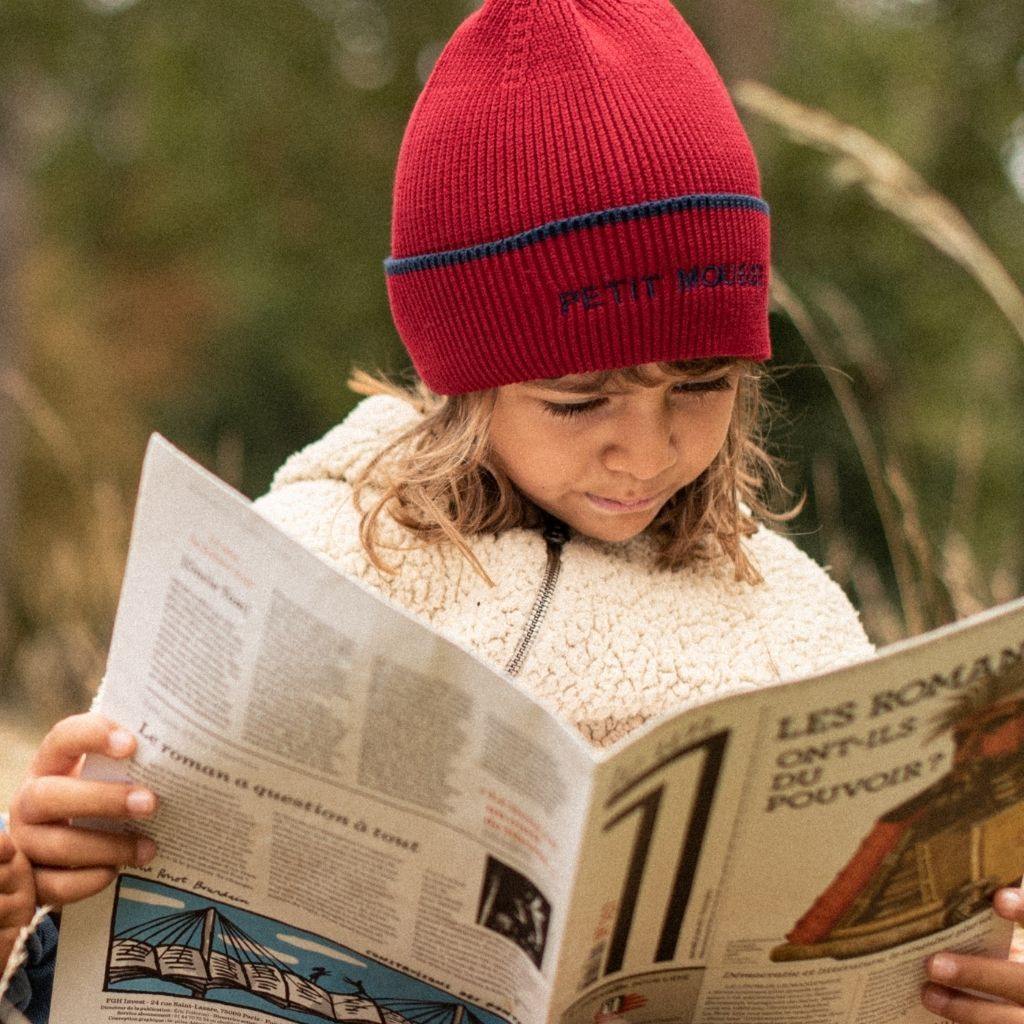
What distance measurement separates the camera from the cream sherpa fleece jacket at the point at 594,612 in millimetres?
1152

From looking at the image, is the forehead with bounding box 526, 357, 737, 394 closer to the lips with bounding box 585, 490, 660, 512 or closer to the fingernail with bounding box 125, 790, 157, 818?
the lips with bounding box 585, 490, 660, 512

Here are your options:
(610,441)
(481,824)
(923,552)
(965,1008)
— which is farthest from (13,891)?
(923,552)

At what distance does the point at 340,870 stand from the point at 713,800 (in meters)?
0.28

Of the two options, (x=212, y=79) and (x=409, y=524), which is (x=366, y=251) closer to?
(x=212, y=79)

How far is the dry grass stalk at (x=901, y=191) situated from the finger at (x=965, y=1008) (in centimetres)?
98

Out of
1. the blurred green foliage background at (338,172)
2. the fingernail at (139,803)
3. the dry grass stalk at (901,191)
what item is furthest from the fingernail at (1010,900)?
the blurred green foliage background at (338,172)

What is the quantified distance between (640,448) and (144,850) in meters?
0.51

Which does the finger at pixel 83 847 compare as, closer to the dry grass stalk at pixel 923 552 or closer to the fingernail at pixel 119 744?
the fingernail at pixel 119 744

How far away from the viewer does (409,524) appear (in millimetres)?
1167

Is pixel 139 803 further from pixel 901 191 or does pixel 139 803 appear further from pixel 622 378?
pixel 901 191

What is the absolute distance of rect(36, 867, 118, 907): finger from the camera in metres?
0.94

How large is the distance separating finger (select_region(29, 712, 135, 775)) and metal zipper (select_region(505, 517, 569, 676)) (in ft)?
1.15

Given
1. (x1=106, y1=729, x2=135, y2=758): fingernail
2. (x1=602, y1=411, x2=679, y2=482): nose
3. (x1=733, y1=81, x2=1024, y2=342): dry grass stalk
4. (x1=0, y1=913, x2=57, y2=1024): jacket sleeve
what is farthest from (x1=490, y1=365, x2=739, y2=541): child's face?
(x1=733, y1=81, x2=1024, y2=342): dry grass stalk

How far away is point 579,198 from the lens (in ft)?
3.59
